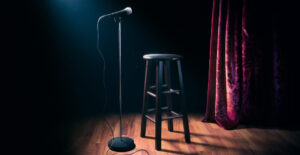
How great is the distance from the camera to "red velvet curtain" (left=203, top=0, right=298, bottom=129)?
2.43 metres

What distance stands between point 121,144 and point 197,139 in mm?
719

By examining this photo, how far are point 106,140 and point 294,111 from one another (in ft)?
6.69

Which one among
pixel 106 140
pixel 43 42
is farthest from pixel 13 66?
pixel 106 140

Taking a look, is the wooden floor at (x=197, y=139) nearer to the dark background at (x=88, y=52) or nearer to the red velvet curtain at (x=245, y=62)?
the red velvet curtain at (x=245, y=62)

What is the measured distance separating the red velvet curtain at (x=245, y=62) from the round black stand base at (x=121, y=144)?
106cm

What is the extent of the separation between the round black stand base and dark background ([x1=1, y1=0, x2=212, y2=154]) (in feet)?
2.32

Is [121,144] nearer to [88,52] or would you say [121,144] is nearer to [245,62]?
[88,52]

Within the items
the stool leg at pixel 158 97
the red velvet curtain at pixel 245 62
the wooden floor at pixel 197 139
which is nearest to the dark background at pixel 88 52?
the wooden floor at pixel 197 139

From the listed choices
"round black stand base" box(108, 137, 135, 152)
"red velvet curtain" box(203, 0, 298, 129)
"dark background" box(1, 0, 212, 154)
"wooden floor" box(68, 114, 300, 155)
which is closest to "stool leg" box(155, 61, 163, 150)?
Answer: "wooden floor" box(68, 114, 300, 155)

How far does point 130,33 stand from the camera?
115 inches

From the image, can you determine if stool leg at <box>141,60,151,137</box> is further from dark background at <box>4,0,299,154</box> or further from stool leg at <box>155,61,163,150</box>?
dark background at <box>4,0,299,154</box>

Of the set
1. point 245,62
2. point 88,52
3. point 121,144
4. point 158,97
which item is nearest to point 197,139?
point 158,97

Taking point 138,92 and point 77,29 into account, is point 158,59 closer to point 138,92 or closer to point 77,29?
point 138,92

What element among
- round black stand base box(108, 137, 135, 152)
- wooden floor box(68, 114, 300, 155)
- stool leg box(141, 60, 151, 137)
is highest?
stool leg box(141, 60, 151, 137)
